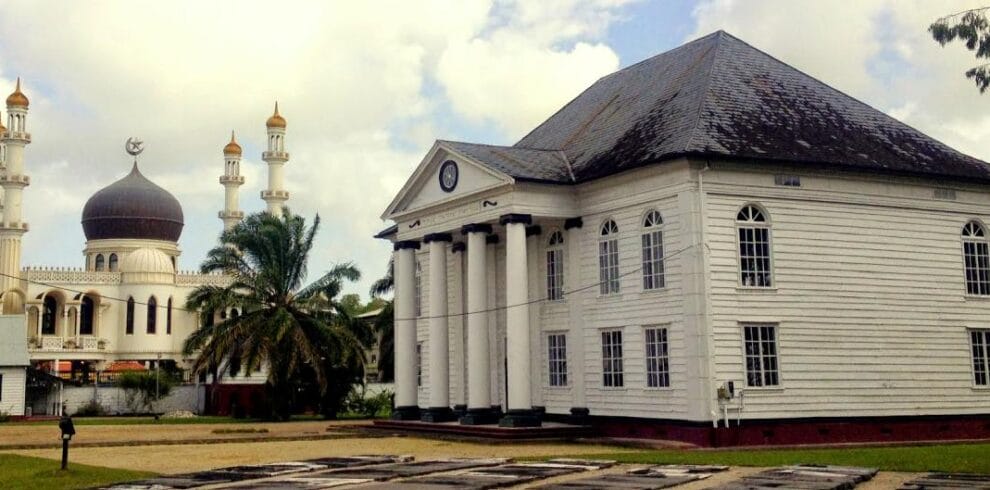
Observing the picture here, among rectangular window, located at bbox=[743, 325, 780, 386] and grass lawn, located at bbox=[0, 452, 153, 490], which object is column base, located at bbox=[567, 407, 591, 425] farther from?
grass lawn, located at bbox=[0, 452, 153, 490]

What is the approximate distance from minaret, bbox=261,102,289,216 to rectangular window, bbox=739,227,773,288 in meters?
56.2

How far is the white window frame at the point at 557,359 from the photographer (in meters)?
33.8

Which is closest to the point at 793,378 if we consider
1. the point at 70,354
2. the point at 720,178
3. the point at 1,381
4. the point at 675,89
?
the point at 720,178

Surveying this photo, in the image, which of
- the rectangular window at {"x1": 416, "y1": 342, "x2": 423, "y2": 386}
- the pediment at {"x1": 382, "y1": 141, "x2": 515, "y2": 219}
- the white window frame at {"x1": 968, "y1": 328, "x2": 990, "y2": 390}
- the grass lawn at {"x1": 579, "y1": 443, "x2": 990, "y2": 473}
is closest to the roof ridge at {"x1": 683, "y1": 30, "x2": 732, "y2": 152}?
the pediment at {"x1": 382, "y1": 141, "x2": 515, "y2": 219}

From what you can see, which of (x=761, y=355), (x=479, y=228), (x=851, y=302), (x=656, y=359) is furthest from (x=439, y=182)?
(x=851, y=302)

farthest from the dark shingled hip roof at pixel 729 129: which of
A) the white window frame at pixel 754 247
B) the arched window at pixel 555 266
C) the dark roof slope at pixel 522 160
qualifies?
the arched window at pixel 555 266

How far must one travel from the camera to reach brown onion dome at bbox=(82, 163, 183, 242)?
3167 inches

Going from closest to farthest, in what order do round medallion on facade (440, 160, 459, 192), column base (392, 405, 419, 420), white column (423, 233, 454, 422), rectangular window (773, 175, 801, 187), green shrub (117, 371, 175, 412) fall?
1. rectangular window (773, 175, 801, 187)
2. round medallion on facade (440, 160, 459, 192)
3. white column (423, 233, 454, 422)
4. column base (392, 405, 419, 420)
5. green shrub (117, 371, 175, 412)

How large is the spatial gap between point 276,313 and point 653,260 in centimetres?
2145

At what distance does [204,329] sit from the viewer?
159ft

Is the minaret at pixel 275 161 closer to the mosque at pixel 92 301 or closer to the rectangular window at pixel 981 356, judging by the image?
the mosque at pixel 92 301

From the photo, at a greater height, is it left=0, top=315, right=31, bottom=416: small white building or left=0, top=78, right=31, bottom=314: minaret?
left=0, top=78, right=31, bottom=314: minaret

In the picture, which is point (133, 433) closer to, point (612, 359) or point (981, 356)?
point (612, 359)

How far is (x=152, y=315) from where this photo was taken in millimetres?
75562
